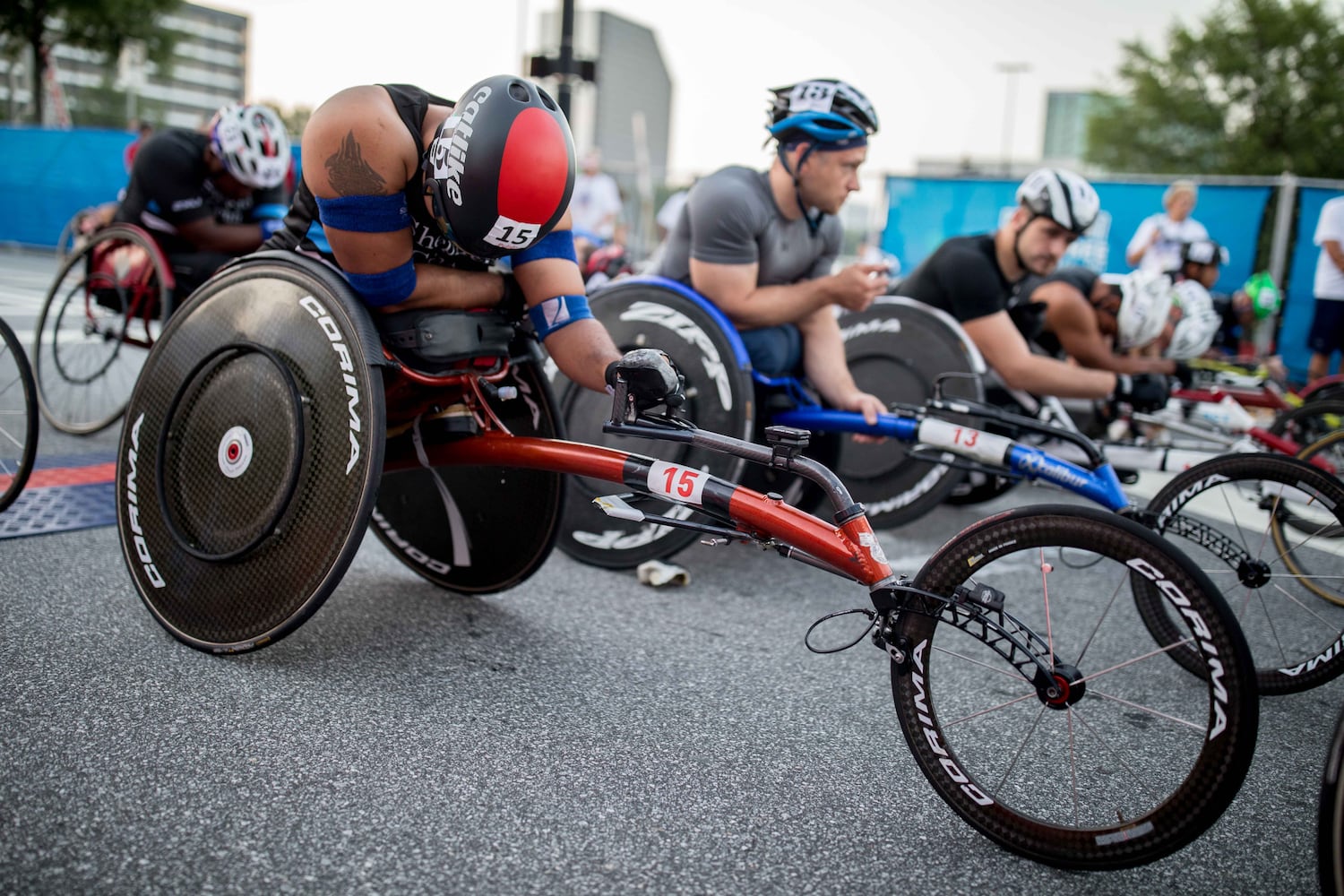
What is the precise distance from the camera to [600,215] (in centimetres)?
1250

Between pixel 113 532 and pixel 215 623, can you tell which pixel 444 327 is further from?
pixel 113 532

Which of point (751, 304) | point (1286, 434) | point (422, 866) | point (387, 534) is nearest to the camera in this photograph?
point (422, 866)

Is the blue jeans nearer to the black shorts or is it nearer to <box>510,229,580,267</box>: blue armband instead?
<box>510,229,580,267</box>: blue armband

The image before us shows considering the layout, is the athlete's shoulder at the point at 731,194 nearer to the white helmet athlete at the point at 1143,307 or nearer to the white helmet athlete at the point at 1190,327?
the white helmet athlete at the point at 1143,307

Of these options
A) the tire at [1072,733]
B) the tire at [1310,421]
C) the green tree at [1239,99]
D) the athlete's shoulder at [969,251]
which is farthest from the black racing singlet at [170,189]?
the green tree at [1239,99]

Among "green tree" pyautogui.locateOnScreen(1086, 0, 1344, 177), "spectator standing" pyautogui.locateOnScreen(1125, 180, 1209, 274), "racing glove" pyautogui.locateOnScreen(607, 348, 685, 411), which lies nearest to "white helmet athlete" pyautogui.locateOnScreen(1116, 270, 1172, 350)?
"racing glove" pyautogui.locateOnScreen(607, 348, 685, 411)

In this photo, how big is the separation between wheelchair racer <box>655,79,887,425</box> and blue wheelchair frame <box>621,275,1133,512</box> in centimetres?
7

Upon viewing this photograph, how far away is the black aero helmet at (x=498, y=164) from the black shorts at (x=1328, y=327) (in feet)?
24.0

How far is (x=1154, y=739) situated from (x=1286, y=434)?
2.96 m

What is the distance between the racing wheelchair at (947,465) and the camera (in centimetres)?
280

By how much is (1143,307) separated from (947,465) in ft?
5.76

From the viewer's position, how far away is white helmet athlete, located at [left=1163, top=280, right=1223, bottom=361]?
4961 millimetres

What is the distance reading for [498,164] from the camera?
7.28ft

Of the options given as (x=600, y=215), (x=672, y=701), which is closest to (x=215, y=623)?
(x=672, y=701)
